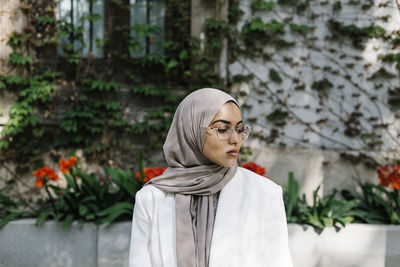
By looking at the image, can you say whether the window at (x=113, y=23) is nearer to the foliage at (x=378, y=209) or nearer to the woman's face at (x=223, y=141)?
the foliage at (x=378, y=209)

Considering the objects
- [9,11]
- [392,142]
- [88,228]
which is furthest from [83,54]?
[392,142]

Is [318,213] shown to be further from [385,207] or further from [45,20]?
→ [45,20]

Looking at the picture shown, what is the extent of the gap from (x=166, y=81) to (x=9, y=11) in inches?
90.3

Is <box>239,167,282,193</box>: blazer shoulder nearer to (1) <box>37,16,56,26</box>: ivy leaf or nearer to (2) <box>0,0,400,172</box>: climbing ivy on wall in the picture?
(2) <box>0,0,400,172</box>: climbing ivy on wall

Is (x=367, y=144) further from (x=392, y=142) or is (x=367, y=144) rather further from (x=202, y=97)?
(x=202, y=97)

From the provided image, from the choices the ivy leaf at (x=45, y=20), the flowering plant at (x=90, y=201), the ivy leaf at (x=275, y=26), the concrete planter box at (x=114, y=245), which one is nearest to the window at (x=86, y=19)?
the ivy leaf at (x=45, y=20)

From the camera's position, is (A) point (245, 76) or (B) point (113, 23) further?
(B) point (113, 23)

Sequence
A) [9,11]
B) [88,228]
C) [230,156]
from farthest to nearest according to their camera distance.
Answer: [9,11]
[88,228]
[230,156]

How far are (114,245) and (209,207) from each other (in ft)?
7.11

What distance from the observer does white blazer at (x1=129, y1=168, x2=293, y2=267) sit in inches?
52.9

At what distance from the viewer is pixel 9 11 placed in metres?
4.68

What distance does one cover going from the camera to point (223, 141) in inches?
54.4

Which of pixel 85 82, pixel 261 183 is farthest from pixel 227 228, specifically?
pixel 85 82

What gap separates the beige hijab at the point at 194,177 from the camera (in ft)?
4.56
